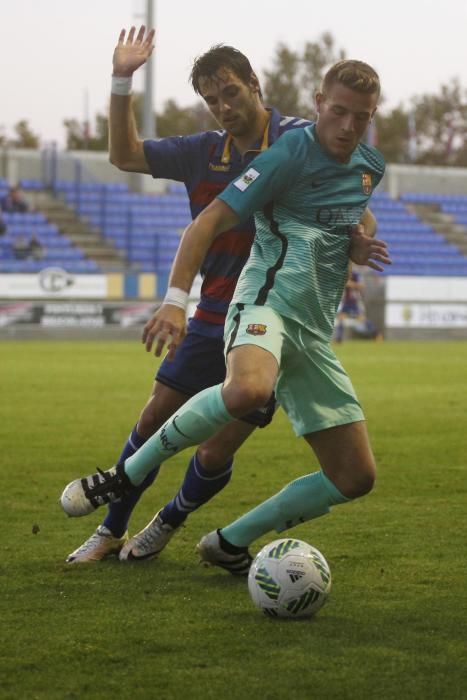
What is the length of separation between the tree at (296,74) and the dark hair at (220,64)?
65.5 metres

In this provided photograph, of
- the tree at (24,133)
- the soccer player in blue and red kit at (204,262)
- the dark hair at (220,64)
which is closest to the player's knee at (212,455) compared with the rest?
the soccer player in blue and red kit at (204,262)

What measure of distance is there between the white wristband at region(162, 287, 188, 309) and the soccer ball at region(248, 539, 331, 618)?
0.98 metres

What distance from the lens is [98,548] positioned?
5.74 metres

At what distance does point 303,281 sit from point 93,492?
1089 mm

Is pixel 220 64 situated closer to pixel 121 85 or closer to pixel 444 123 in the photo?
pixel 121 85

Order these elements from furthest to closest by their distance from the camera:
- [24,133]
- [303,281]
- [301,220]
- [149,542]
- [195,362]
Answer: [24,133]
[149,542]
[195,362]
[301,220]
[303,281]

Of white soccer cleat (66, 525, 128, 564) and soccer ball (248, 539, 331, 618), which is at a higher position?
soccer ball (248, 539, 331, 618)

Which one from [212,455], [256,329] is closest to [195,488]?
[212,455]

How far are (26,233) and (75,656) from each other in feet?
98.6

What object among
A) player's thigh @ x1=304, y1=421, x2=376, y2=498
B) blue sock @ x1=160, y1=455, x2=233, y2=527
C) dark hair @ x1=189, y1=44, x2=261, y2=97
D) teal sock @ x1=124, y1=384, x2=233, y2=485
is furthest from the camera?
blue sock @ x1=160, y1=455, x2=233, y2=527

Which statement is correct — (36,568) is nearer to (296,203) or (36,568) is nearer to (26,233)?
(296,203)

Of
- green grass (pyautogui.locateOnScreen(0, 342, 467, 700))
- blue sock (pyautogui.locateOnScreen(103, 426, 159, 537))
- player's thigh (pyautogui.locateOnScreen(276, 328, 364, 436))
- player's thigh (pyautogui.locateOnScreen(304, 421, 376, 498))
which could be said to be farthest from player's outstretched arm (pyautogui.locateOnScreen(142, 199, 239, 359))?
blue sock (pyautogui.locateOnScreen(103, 426, 159, 537))

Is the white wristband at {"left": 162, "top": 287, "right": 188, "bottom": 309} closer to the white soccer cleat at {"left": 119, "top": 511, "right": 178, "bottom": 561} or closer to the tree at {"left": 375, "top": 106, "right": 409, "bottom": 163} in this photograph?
the white soccer cleat at {"left": 119, "top": 511, "right": 178, "bottom": 561}

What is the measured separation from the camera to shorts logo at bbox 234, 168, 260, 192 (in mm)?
4730
